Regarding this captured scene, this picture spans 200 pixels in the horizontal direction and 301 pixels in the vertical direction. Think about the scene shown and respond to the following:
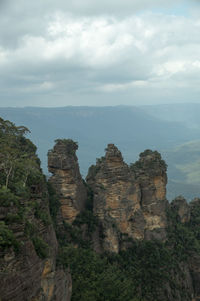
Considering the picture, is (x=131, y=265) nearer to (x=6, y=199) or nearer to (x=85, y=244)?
(x=85, y=244)

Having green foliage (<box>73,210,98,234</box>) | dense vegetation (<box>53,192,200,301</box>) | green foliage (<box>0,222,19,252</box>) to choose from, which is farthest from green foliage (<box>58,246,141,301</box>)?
green foliage (<box>0,222,19,252</box>)

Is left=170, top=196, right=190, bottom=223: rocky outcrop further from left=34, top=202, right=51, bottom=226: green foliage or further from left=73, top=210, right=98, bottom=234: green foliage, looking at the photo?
left=34, top=202, right=51, bottom=226: green foliage

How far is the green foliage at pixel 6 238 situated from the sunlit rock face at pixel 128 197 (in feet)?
81.0

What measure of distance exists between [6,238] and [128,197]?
28914 millimetres

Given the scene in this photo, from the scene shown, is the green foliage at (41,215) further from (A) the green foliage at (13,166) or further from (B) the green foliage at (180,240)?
(B) the green foliage at (180,240)

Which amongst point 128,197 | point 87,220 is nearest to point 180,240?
point 128,197

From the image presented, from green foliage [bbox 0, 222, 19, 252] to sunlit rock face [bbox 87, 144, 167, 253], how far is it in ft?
81.0

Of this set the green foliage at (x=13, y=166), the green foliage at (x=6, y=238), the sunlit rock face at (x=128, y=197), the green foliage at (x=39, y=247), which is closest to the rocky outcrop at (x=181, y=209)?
the sunlit rock face at (x=128, y=197)

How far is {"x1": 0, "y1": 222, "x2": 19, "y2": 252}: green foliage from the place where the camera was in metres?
14.2

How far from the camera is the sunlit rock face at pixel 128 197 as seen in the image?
3997cm

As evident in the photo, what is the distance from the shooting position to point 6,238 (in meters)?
14.4

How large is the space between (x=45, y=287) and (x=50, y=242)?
4.26 m

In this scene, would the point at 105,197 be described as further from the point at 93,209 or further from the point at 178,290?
→ the point at 178,290

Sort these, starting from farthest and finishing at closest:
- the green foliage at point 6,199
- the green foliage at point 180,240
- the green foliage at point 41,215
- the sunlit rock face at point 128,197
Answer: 1. the green foliage at point 180,240
2. the sunlit rock face at point 128,197
3. the green foliage at point 41,215
4. the green foliage at point 6,199
